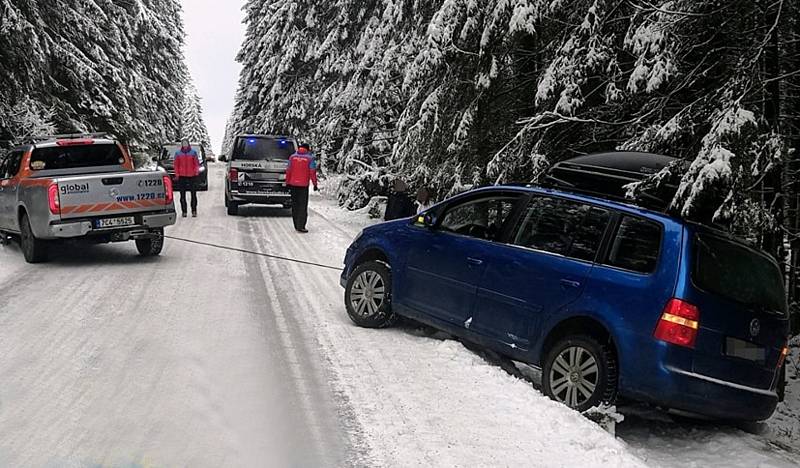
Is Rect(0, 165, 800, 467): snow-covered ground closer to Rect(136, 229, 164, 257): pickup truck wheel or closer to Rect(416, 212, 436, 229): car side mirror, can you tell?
Rect(416, 212, 436, 229): car side mirror

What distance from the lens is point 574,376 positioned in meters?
5.72

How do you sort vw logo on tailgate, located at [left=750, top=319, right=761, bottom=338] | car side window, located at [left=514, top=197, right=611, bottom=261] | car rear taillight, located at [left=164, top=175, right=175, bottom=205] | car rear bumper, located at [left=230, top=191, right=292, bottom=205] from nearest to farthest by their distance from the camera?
vw logo on tailgate, located at [left=750, top=319, right=761, bottom=338] < car side window, located at [left=514, top=197, right=611, bottom=261] < car rear taillight, located at [left=164, top=175, right=175, bottom=205] < car rear bumper, located at [left=230, top=191, right=292, bottom=205]

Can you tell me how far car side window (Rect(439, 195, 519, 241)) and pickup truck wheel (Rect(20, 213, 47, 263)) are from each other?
7185 millimetres

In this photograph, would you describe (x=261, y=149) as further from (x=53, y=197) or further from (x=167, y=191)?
(x=53, y=197)

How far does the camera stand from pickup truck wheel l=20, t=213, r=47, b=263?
1137cm

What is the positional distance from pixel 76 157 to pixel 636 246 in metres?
10.1

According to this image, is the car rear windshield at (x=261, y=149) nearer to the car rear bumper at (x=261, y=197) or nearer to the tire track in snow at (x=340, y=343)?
the car rear bumper at (x=261, y=197)

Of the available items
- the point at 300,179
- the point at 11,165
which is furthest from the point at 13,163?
the point at 300,179

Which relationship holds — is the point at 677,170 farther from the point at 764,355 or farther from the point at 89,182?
the point at 89,182

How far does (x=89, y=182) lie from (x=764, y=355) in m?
9.36

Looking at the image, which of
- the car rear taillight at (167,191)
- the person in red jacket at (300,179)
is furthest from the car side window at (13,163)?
the person in red jacket at (300,179)

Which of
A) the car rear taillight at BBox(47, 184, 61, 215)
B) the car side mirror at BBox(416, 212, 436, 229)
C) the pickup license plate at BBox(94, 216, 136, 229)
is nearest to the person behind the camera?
the car side mirror at BBox(416, 212, 436, 229)

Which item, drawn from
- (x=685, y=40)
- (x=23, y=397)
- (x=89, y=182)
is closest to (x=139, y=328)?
(x=23, y=397)

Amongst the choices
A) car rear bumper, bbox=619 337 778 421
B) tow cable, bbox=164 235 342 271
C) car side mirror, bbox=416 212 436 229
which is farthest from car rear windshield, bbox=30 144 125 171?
car rear bumper, bbox=619 337 778 421
